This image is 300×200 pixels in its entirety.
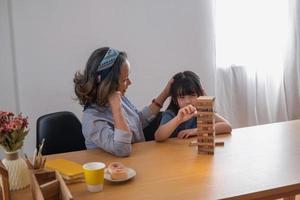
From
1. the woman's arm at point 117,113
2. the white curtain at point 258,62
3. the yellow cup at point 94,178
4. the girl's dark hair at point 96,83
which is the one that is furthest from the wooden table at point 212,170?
the white curtain at point 258,62

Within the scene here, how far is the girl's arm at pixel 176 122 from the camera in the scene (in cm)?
180

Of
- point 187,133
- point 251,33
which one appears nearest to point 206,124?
point 187,133

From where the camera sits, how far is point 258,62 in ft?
12.0

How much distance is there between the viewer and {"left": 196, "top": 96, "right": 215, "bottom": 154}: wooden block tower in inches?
66.0

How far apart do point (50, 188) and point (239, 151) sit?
89 cm

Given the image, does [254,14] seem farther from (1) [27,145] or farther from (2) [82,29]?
(1) [27,145]

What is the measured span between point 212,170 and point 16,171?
0.73 meters

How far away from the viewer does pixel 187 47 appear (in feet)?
11.3

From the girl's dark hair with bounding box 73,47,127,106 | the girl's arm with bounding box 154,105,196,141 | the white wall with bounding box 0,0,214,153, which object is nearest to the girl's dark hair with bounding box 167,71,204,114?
the girl's arm with bounding box 154,105,196,141

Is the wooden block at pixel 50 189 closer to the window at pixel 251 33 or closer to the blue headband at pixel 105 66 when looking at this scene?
the blue headband at pixel 105 66

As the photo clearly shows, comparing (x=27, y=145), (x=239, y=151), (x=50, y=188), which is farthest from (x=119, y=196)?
(x=27, y=145)

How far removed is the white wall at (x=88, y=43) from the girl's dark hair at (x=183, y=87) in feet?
3.73

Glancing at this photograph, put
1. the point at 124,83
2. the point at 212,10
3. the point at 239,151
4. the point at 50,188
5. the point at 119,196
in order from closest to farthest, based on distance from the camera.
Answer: the point at 50,188 < the point at 119,196 < the point at 239,151 < the point at 124,83 < the point at 212,10

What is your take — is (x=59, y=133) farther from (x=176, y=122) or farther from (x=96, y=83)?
(x=176, y=122)
